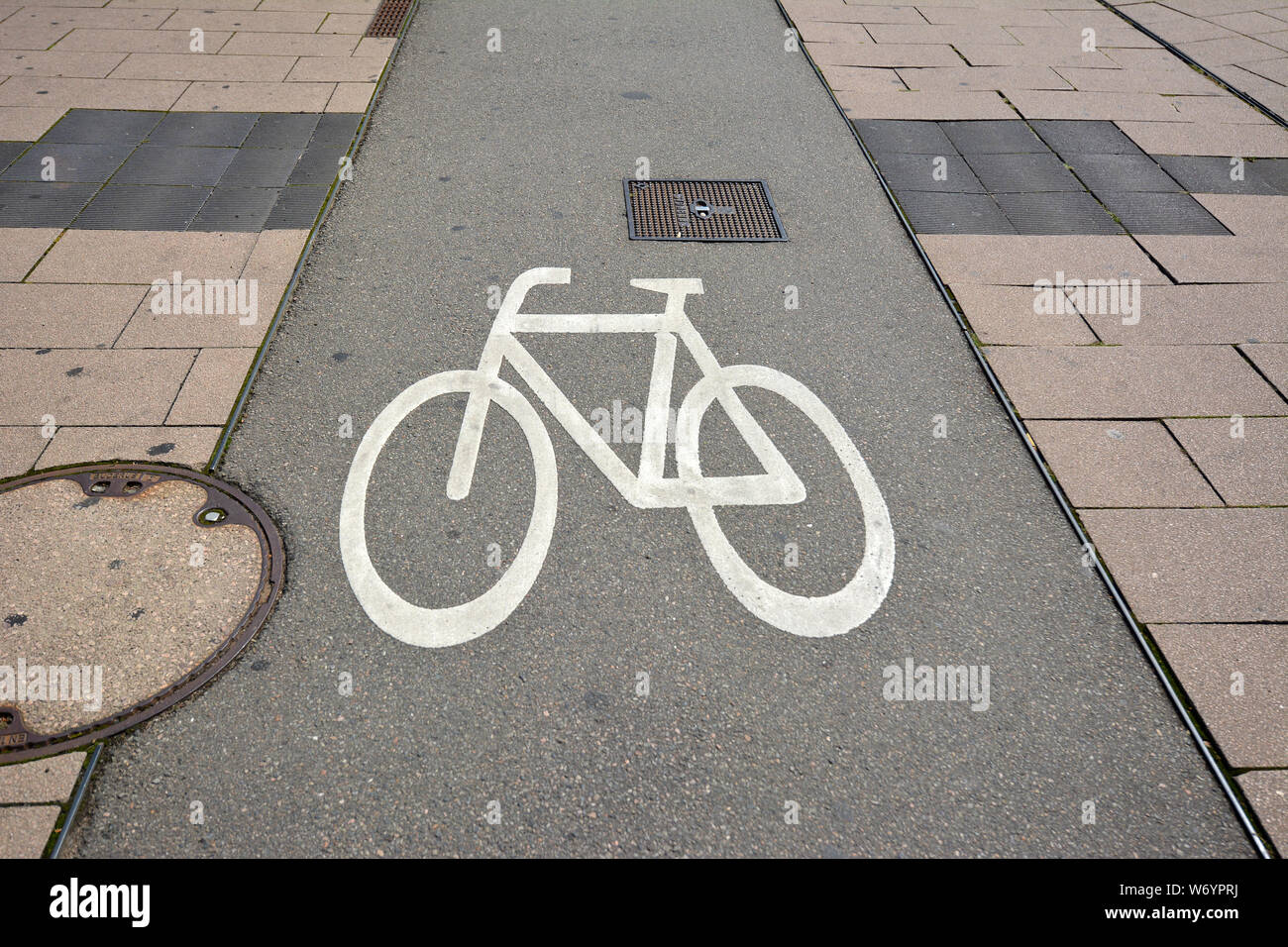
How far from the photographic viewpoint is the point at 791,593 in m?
3.63

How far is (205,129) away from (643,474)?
18.1ft

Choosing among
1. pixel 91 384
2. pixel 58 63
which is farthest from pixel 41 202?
pixel 58 63

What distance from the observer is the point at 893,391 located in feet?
15.5

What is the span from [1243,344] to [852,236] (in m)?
2.57

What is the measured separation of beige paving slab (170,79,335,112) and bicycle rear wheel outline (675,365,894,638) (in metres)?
5.22

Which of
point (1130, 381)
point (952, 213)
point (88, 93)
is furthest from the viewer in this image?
point (88, 93)

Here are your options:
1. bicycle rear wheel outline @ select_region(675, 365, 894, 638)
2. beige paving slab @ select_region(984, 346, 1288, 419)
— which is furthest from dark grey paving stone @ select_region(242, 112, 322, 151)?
beige paving slab @ select_region(984, 346, 1288, 419)

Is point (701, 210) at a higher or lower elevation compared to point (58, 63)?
lower

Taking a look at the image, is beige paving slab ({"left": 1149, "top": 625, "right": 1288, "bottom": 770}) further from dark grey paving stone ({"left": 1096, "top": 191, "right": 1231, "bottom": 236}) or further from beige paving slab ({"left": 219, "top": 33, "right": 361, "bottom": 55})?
beige paving slab ({"left": 219, "top": 33, "right": 361, "bottom": 55})

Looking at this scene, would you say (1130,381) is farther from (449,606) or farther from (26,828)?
(26,828)

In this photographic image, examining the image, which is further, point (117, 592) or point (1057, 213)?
point (1057, 213)

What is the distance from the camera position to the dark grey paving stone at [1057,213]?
20.6 feet

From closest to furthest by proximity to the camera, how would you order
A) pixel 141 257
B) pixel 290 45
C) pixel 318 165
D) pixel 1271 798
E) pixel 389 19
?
pixel 1271 798, pixel 141 257, pixel 318 165, pixel 290 45, pixel 389 19

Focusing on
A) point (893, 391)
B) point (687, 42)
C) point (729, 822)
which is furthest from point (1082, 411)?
point (687, 42)
